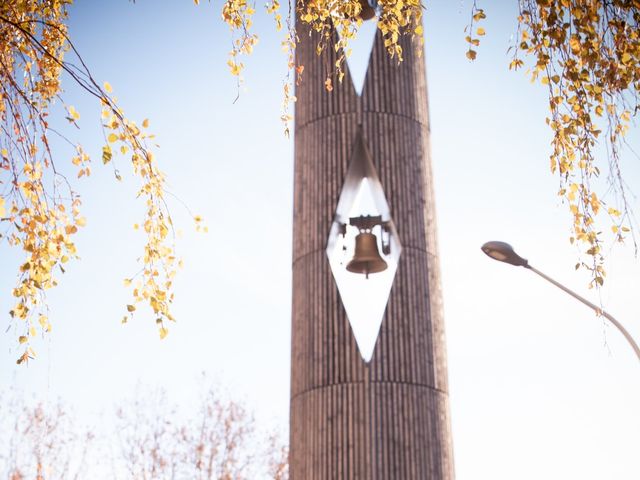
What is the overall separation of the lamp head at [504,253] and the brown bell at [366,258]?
177 centimetres

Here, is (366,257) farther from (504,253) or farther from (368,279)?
(504,253)

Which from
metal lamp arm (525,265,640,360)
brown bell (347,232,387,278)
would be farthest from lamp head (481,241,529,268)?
brown bell (347,232,387,278)

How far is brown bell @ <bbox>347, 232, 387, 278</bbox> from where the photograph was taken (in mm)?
7020

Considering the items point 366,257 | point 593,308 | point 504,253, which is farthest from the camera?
point 366,257

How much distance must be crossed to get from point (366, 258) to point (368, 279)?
0.24 m

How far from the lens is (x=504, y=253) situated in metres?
5.36

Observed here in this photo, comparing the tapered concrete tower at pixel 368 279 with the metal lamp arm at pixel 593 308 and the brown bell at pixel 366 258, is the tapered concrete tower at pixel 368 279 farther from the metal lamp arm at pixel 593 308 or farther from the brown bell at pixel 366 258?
the metal lamp arm at pixel 593 308

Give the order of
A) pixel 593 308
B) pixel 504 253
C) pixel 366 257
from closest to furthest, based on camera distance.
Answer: pixel 593 308 < pixel 504 253 < pixel 366 257

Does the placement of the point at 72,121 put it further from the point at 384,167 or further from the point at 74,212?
the point at 384,167

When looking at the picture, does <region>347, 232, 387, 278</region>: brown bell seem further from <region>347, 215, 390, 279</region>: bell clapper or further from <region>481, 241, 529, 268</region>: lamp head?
<region>481, 241, 529, 268</region>: lamp head

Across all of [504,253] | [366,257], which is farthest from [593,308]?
[366,257]

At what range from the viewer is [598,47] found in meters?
2.83

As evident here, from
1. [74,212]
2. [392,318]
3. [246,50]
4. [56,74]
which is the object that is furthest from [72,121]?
[392,318]

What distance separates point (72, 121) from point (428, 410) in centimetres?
484
